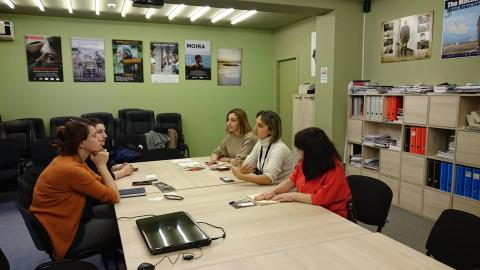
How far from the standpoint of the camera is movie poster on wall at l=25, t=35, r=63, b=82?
19.1 ft

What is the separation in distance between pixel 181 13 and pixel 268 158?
3.80 meters

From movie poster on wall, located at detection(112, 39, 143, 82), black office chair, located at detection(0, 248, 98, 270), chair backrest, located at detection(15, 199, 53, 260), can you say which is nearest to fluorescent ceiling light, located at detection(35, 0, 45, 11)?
movie poster on wall, located at detection(112, 39, 143, 82)

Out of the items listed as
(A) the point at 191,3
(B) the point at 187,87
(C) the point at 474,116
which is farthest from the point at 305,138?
(B) the point at 187,87

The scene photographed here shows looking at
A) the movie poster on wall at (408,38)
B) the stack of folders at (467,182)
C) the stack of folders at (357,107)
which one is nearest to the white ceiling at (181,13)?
the movie poster on wall at (408,38)

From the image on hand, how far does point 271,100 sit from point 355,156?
299cm

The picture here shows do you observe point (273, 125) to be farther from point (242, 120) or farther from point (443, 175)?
point (443, 175)

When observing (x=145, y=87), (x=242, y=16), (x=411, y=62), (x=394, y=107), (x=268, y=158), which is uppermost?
(x=242, y=16)

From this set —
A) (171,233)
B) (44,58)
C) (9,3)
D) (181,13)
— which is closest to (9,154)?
(44,58)

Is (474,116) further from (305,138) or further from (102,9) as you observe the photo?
(102,9)

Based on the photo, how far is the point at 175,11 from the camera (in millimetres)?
5570

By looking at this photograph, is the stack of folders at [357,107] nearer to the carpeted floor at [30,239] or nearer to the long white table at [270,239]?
the carpeted floor at [30,239]

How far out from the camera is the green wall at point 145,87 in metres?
5.84

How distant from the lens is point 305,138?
7.25ft

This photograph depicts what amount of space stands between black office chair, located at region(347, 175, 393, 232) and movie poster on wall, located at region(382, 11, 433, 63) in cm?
250
